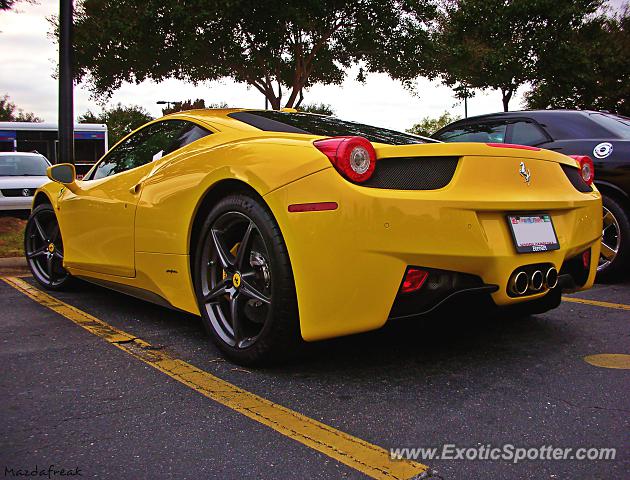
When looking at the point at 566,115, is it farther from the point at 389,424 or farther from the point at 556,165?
the point at 389,424

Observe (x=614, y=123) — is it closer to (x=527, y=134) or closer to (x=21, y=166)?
(x=527, y=134)

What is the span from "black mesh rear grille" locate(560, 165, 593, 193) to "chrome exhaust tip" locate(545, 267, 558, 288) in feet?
2.13

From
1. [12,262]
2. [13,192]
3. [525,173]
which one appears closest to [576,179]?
[525,173]

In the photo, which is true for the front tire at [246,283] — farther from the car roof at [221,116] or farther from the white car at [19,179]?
the white car at [19,179]

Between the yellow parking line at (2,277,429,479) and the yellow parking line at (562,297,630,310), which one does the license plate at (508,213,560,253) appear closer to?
the yellow parking line at (2,277,429,479)

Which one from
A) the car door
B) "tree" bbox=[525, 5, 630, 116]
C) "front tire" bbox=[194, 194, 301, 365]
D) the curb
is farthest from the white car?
"tree" bbox=[525, 5, 630, 116]

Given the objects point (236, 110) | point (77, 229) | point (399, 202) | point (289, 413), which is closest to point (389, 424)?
point (289, 413)

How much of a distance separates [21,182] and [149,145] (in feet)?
26.7

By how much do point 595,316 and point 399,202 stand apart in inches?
87.0

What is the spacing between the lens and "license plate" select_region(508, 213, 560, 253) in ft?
9.06

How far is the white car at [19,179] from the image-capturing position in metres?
10.8

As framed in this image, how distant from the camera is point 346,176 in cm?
260

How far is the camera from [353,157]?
2.61 meters

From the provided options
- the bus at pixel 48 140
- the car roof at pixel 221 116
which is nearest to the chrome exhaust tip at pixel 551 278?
the car roof at pixel 221 116
